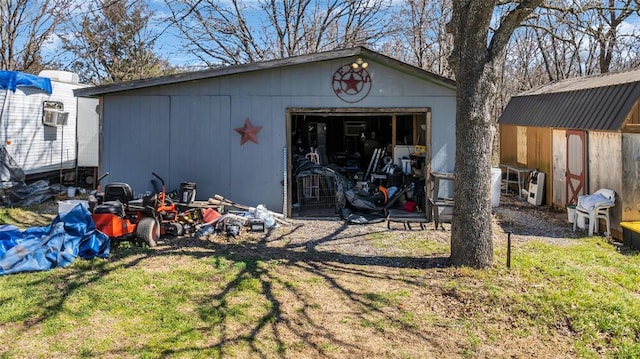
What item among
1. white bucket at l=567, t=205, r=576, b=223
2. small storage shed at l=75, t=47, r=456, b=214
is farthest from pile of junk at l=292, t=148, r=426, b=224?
white bucket at l=567, t=205, r=576, b=223

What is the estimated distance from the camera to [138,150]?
8625mm

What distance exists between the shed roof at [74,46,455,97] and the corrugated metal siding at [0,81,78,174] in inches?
136

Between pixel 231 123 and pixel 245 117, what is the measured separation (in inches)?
11.8

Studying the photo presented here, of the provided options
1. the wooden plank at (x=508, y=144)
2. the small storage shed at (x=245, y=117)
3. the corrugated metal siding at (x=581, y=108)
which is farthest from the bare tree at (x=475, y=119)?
the wooden plank at (x=508, y=144)

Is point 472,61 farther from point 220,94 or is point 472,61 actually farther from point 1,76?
point 1,76

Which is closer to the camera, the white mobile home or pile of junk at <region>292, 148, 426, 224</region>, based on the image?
pile of junk at <region>292, 148, 426, 224</region>

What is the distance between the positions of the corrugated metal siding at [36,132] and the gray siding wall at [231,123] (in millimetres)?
3643

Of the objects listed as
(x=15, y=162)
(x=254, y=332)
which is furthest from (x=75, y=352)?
(x=15, y=162)

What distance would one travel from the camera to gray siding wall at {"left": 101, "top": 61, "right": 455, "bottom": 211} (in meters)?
8.44

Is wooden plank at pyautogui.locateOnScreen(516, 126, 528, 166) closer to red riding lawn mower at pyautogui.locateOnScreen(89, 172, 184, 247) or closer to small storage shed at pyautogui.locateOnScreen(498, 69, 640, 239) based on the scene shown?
small storage shed at pyautogui.locateOnScreen(498, 69, 640, 239)

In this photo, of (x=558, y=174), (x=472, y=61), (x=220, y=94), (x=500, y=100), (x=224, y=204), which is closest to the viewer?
(x=472, y=61)

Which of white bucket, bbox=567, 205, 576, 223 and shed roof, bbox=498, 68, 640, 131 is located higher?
shed roof, bbox=498, 68, 640, 131

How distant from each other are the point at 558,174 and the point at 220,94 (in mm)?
7739

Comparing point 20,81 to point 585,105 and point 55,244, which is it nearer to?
point 55,244
